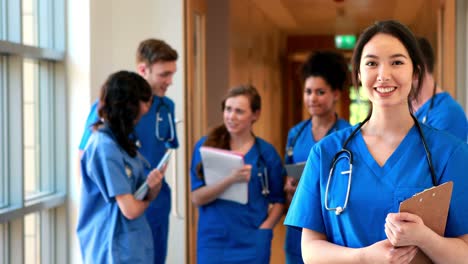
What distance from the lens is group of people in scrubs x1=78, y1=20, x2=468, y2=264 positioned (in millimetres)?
1621

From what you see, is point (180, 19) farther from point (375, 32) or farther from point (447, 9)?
point (375, 32)

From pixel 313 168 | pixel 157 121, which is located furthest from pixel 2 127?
pixel 313 168

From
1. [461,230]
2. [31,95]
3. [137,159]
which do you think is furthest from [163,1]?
[461,230]

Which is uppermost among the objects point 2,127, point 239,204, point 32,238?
point 2,127

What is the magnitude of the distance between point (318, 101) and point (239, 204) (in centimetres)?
60

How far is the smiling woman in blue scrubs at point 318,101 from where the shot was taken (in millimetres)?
3279

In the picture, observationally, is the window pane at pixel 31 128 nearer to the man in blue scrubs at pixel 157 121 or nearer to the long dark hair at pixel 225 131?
the man in blue scrubs at pixel 157 121

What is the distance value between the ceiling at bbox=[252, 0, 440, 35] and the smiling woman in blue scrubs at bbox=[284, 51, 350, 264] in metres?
3.82

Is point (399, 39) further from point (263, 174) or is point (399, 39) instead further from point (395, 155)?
point (263, 174)

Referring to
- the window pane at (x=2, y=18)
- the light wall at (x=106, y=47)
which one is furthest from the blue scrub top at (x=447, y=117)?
the window pane at (x=2, y=18)

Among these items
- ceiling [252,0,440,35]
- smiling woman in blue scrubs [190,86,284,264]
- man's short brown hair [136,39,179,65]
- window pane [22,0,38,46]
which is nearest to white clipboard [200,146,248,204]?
smiling woman in blue scrubs [190,86,284,264]

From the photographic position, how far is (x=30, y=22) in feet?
11.3

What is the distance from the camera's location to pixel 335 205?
5.45ft

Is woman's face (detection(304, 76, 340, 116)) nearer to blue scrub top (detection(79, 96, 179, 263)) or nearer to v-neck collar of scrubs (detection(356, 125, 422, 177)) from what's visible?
blue scrub top (detection(79, 96, 179, 263))
